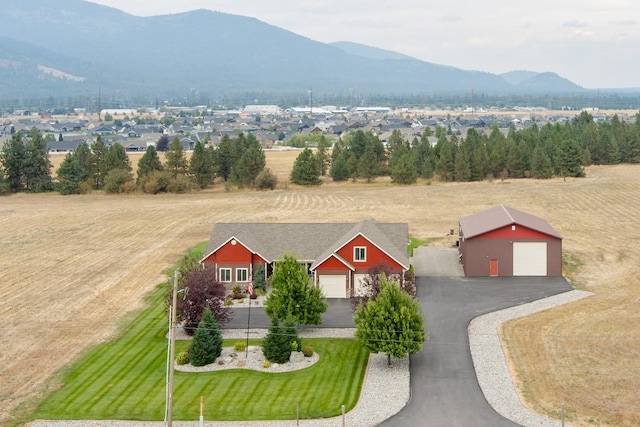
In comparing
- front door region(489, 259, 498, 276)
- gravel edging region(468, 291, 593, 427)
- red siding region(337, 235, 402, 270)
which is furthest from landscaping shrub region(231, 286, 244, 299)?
front door region(489, 259, 498, 276)

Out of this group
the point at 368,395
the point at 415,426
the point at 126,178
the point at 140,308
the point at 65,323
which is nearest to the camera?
the point at 415,426

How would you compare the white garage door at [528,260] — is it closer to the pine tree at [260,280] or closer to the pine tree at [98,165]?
the pine tree at [260,280]

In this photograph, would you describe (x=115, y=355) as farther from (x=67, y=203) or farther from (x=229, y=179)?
(x=229, y=179)

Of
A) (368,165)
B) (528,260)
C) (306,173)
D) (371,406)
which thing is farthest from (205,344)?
(368,165)

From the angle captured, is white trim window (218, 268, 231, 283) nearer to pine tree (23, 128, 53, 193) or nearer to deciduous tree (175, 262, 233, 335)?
deciduous tree (175, 262, 233, 335)

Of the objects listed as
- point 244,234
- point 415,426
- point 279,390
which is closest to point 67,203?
point 244,234

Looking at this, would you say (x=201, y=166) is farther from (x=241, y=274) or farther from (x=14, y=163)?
(x=241, y=274)

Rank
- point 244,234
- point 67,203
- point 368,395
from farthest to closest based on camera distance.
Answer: point 67,203, point 244,234, point 368,395
